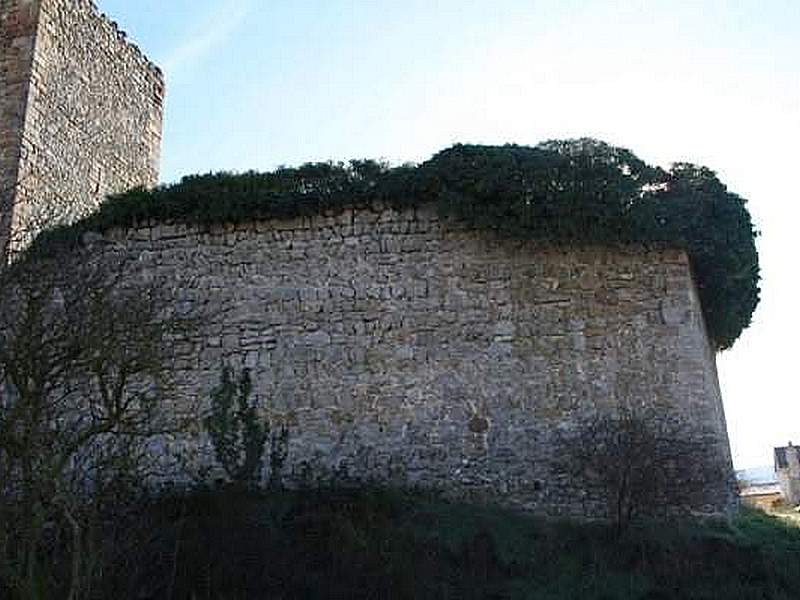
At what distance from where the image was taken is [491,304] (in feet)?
34.7

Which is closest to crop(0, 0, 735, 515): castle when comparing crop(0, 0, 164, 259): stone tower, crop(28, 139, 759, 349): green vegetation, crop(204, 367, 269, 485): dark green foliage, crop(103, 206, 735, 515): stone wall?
crop(103, 206, 735, 515): stone wall

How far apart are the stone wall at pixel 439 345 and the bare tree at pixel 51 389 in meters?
2.63

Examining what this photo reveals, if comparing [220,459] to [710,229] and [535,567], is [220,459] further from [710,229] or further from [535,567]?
[710,229]

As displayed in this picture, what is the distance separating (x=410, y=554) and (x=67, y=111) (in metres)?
9.53

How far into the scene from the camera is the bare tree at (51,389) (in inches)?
241

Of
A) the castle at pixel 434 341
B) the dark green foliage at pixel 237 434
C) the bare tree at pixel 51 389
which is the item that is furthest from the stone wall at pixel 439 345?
the bare tree at pixel 51 389

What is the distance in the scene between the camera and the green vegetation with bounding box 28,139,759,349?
10.6 meters

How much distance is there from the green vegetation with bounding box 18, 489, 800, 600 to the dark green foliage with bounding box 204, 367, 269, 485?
11.8 inches

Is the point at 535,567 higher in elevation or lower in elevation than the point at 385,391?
lower

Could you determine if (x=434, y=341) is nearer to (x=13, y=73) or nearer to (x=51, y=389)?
(x=51, y=389)

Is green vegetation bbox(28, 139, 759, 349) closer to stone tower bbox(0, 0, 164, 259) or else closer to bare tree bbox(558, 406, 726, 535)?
bare tree bbox(558, 406, 726, 535)

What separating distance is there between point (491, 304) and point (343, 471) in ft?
8.13

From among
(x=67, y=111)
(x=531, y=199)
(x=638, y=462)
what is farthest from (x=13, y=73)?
(x=638, y=462)

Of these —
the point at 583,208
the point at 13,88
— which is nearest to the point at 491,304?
the point at 583,208
